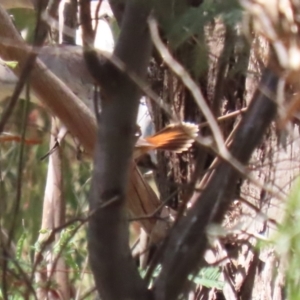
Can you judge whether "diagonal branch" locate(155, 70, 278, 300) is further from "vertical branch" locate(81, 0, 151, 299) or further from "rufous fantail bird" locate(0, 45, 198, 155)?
"rufous fantail bird" locate(0, 45, 198, 155)

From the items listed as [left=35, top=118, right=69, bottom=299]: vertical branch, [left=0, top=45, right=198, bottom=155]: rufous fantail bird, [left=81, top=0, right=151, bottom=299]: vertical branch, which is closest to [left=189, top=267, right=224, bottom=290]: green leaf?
[left=0, top=45, right=198, bottom=155]: rufous fantail bird

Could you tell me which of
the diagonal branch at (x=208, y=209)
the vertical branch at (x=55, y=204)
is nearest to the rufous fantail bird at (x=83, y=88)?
the vertical branch at (x=55, y=204)

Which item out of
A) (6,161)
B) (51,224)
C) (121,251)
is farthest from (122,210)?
(6,161)

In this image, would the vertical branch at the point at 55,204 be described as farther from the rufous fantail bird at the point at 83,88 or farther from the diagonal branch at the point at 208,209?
the diagonal branch at the point at 208,209

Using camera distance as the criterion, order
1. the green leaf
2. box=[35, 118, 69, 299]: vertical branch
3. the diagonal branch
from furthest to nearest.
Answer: box=[35, 118, 69, 299]: vertical branch
the green leaf
the diagonal branch

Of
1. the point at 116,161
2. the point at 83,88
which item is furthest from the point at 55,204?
the point at 116,161

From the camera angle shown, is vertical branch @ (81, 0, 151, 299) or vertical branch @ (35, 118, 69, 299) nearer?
vertical branch @ (81, 0, 151, 299)

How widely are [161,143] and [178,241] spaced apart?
0.85m

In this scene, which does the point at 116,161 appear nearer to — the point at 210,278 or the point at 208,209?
the point at 208,209

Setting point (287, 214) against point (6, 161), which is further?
point (6, 161)

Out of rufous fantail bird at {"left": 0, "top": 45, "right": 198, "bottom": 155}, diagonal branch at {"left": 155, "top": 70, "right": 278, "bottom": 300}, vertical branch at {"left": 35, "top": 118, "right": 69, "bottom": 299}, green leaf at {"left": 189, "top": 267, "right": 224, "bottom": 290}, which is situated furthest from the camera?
vertical branch at {"left": 35, "top": 118, "right": 69, "bottom": 299}

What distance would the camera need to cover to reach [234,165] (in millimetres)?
752

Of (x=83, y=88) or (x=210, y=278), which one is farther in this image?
(x=83, y=88)

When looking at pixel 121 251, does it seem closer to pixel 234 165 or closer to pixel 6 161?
pixel 234 165
